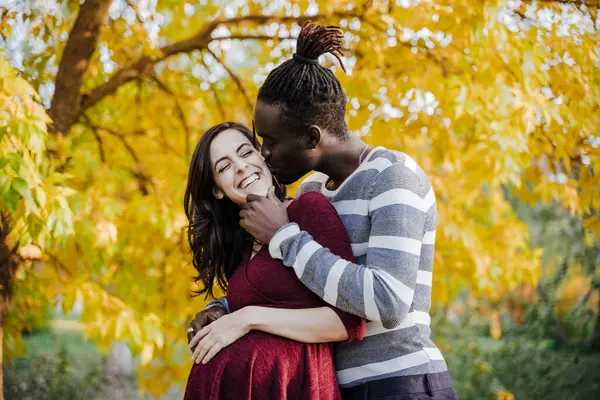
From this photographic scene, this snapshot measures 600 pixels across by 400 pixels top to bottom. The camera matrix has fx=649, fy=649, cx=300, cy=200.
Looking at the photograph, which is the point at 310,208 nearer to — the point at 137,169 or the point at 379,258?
the point at 379,258

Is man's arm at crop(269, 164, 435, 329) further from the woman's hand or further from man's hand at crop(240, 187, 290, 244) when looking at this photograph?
the woman's hand

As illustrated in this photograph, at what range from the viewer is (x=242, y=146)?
200 centimetres

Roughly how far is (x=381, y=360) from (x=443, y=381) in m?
0.19

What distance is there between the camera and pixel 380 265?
1.61 metres

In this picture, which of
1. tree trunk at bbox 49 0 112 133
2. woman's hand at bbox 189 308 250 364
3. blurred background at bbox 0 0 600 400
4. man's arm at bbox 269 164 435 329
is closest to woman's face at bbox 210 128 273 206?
man's arm at bbox 269 164 435 329

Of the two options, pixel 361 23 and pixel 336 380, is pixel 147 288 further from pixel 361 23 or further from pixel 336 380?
pixel 336 380

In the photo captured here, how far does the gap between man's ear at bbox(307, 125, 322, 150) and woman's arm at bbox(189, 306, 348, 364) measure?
19.4 inches

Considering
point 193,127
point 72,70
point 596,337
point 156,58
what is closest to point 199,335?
point 72,70

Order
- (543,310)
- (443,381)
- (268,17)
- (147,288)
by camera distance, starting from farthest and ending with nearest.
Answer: (543,310)
(147,288)
(268,17)
(443,381)

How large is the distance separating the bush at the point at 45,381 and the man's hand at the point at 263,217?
588 centimetres

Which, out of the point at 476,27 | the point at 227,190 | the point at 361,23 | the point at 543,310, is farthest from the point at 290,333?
the point at 543,310

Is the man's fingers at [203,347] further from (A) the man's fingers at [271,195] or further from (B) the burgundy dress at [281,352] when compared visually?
(A) the man's fingers at [271,195]

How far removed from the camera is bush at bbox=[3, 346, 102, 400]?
6.91m

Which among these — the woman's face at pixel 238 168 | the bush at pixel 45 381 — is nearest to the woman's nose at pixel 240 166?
the woman's face at pixel 238 168
